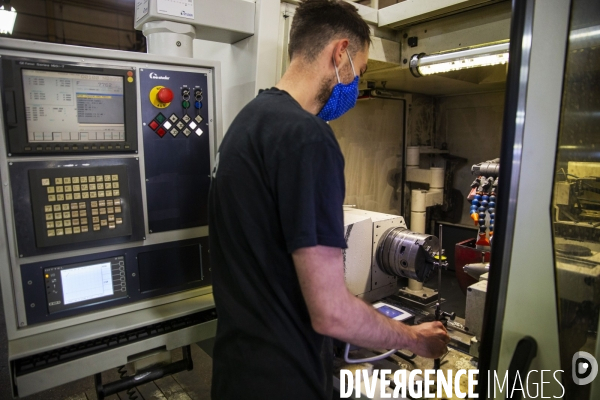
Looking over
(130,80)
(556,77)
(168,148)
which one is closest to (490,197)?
(556,77)

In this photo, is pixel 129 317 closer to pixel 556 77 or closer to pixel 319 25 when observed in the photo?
pixel 319 25

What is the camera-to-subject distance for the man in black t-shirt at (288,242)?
77 centimetres

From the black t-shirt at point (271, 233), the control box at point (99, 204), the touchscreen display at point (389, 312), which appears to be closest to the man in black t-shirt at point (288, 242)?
the black t-shirt at point (271, 233)

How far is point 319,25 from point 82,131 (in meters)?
0.72

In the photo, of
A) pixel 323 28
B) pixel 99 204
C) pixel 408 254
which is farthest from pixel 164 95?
pixel 408 254

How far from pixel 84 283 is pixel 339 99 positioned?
2.96 ft

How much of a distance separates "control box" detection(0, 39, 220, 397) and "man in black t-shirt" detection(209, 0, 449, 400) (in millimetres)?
368

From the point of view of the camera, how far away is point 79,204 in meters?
1.11

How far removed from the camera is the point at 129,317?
1.19m

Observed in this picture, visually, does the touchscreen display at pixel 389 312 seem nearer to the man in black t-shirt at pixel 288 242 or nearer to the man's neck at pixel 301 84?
the man in black t-shirt at pixel 288 242

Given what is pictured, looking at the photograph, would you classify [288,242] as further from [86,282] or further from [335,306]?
[86,282]

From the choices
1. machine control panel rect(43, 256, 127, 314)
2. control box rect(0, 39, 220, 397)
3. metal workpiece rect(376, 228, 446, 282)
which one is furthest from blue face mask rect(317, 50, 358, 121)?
machine control panel rect(43, 256, 127, 314)

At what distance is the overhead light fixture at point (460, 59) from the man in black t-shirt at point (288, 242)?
1.71ft

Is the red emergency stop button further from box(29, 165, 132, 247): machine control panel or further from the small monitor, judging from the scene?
box(29, 165, 132, 247): machine control panel
